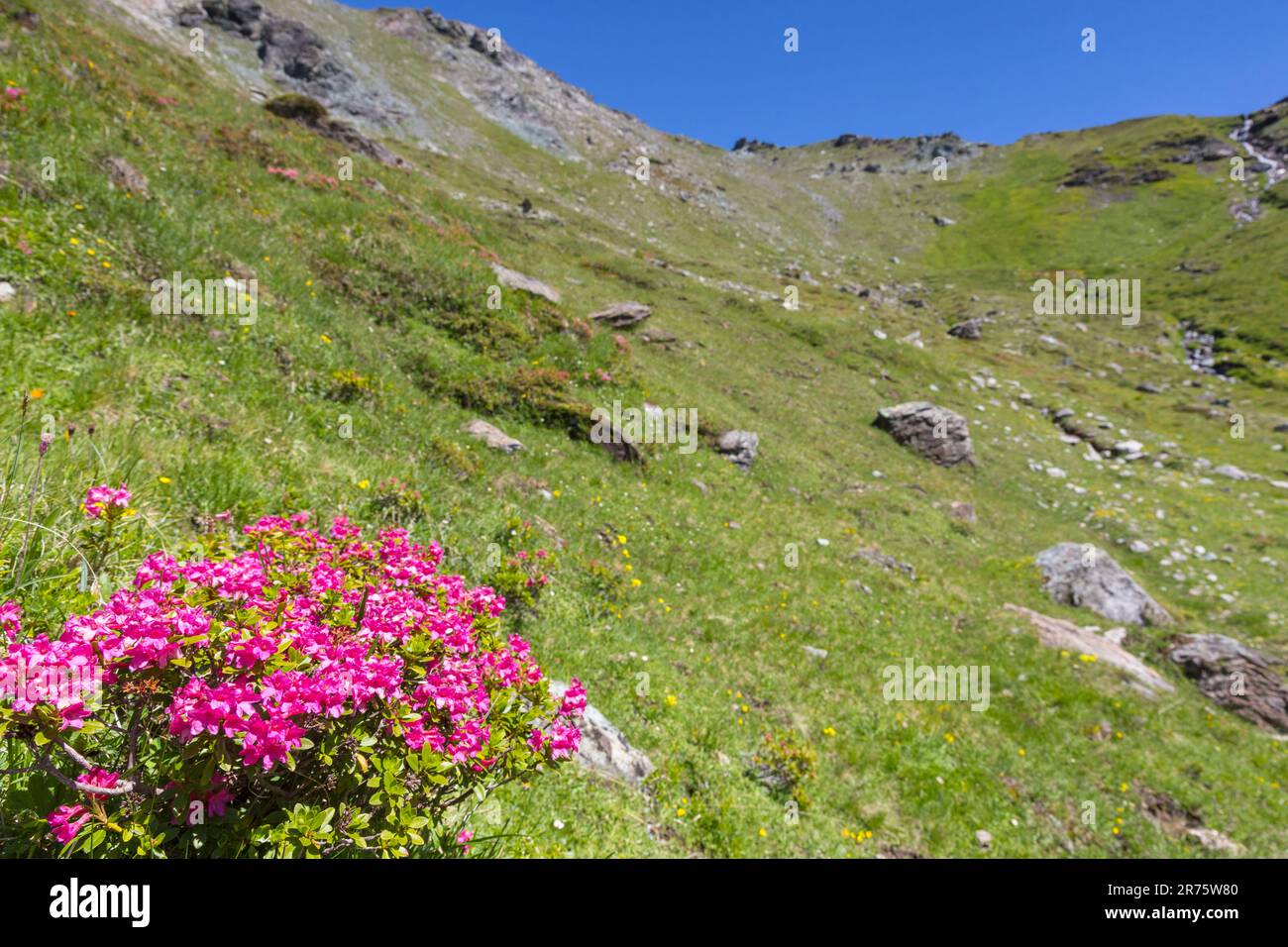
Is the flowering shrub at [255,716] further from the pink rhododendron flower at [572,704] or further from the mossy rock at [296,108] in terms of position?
the mossy rock at [296,108]

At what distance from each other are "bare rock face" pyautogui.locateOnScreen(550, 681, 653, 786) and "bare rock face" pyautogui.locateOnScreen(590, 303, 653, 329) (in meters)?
24.2

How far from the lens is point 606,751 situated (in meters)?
7.12

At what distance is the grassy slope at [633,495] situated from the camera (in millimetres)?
7711

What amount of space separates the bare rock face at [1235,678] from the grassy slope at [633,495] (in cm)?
60

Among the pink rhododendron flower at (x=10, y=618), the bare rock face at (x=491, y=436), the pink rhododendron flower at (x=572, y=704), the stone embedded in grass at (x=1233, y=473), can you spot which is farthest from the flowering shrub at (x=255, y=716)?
the stone embedded in grass at (x=1233, y=473)

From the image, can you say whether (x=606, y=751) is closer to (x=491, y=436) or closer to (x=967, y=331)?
(x=491, y=436)

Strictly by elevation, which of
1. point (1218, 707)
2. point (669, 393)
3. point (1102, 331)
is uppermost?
point (1102, 331)

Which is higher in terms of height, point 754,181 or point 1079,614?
point 754,181

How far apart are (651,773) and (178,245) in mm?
14542

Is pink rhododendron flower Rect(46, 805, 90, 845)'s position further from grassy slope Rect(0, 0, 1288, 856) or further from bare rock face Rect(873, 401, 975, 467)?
bare rock face Rect(873, 401, 975, 467)

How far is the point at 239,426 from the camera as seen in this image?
8688 millimetres

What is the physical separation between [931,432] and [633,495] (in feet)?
69.0

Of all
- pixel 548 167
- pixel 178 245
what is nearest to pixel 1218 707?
pixel 178 245
